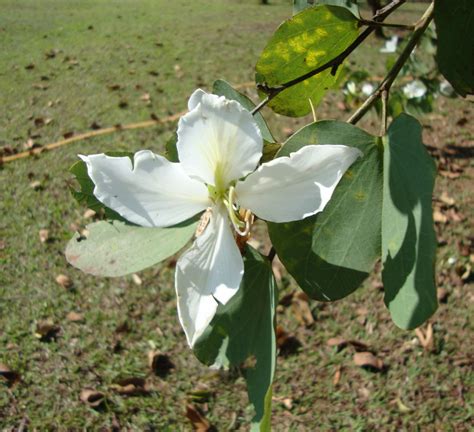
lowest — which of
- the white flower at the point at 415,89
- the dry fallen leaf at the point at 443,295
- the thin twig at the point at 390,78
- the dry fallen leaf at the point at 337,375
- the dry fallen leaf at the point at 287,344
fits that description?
the dry fallen leaf at the point at 443,295

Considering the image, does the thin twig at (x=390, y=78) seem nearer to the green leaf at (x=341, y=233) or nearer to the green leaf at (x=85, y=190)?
the green leaf at (x=341, y=233)

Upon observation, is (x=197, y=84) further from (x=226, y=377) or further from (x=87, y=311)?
(x=226, y=377)

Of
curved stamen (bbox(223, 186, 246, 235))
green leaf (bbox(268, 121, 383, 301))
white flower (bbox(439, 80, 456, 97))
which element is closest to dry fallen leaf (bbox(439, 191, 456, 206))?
white flower (bbox(439, 80, 456, 97))

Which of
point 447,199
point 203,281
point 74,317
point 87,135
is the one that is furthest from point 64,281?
point 203,281

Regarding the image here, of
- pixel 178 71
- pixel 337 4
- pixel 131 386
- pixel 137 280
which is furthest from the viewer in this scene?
pixel 178 71

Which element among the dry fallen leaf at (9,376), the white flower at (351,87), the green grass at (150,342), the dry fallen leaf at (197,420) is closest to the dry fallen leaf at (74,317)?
the green grass at (150,342)

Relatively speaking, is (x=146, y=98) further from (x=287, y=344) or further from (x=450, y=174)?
(x=287, y=344)
